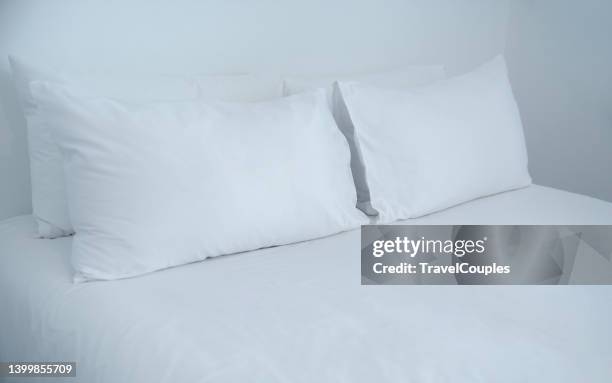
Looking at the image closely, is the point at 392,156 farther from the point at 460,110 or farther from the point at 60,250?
the point at 60,250

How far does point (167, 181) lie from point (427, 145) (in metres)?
0.77

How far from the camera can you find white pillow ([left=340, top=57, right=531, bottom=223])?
1.73 meters

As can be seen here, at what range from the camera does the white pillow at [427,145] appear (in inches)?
68.2

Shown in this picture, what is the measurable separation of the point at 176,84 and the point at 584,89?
6.06 ft

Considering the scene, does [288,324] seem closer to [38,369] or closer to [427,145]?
[38,369]

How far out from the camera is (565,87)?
2766 millimetres

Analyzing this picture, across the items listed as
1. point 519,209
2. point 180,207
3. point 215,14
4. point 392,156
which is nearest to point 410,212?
point 392,156

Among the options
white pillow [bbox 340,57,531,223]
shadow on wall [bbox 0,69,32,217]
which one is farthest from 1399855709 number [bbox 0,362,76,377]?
white pillow [bbox 340,57,531,223]

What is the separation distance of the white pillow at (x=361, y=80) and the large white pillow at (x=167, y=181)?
0.33m

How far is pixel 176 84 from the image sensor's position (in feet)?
5.52

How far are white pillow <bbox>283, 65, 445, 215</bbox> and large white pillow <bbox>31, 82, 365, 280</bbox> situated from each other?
1.08ft

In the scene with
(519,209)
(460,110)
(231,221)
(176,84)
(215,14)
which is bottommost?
(519,209)

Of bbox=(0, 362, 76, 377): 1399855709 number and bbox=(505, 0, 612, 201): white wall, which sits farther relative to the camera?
bbox=(505, 0, 612, 201): white wall

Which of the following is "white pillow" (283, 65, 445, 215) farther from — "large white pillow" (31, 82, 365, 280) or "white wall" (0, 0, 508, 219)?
"large white pillow" (31, 82, 365, 280)
